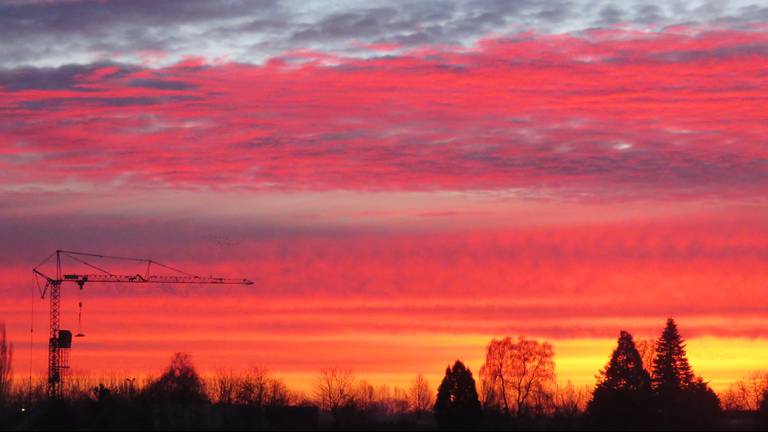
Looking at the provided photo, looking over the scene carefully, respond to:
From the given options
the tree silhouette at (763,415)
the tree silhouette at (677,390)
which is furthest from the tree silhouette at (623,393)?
the tree silhouette at (763,415)

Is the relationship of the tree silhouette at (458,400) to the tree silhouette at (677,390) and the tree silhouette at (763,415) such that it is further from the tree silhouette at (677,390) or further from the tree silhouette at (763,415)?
the tree silhouette at (763,415)

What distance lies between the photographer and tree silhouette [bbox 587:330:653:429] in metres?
137

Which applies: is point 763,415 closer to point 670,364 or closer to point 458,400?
point 670,364

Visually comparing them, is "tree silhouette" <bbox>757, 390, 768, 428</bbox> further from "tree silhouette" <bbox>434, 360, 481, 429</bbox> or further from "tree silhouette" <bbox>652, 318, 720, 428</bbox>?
"tree silhouette" <bbox>434, 360, 481, 429</bbox>

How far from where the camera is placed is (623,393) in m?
142

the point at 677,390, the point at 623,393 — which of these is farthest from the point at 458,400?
the point at 677,390

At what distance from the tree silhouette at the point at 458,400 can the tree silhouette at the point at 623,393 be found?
14.4 metres

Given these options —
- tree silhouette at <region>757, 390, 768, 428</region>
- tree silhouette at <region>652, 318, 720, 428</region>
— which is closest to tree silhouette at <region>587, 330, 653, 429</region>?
tree silhouette at <region>652, 318, 720, 428</region>

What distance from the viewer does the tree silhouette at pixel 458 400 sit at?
13975 cm

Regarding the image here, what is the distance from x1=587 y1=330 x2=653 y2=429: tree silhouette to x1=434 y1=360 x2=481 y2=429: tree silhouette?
567 inches

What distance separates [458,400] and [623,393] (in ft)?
64.2

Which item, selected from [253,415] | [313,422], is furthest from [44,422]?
[313,422]

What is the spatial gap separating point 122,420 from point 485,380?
58.9 metres

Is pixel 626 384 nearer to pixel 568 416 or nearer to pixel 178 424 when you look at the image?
pixel 568 416
